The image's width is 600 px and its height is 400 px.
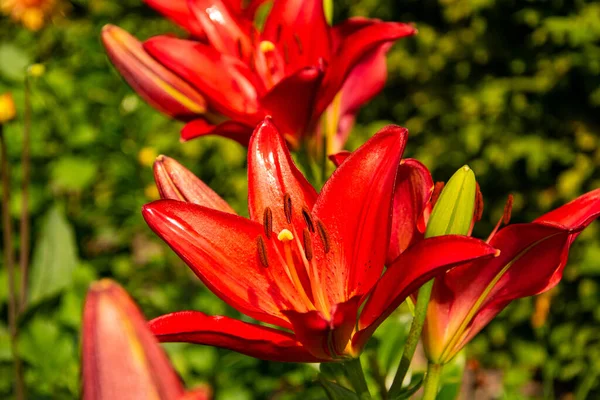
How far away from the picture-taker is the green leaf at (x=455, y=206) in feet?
1.94

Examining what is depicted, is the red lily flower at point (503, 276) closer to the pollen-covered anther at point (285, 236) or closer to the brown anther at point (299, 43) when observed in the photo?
the pollen-covered anther at point (285, 236)

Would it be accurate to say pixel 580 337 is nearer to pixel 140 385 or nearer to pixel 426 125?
pixel 426 125

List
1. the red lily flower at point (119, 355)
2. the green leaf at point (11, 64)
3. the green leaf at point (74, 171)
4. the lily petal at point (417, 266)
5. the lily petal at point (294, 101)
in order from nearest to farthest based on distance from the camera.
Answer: the red lily flower at point (119, 355), the lily petal at point (417, 266), the lily petal at point (294, 101), the green leaf at point (74, 171), the green leaf at point (11, 64)

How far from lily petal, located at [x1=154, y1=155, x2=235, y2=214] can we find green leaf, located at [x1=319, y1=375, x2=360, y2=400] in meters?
0.18

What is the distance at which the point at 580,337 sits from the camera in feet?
7.98

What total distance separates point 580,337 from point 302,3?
76.7 inches

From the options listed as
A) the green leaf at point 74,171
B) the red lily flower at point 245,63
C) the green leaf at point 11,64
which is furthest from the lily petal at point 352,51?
the green leaf at point 11,64

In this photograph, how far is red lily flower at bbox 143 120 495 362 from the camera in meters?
0.58

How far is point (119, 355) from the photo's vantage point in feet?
0.99

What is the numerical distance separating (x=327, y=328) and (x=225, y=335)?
0.08 metres

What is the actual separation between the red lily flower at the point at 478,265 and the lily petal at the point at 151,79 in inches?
8.8

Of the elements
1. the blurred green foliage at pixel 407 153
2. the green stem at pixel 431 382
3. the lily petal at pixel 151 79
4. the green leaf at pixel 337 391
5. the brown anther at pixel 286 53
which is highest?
the lily petal at pixel 151 79

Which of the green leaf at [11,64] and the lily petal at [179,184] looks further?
the green leaf at [11,64]

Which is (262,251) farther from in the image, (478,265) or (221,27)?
(221,27)
